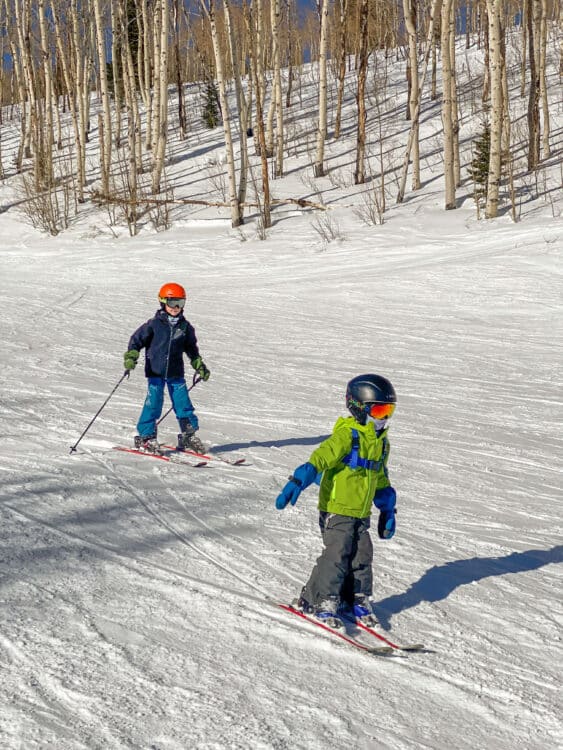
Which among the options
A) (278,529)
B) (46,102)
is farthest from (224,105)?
(278,529)

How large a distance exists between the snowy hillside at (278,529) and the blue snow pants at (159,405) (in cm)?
45

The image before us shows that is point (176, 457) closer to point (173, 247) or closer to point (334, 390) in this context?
point (334, 390)

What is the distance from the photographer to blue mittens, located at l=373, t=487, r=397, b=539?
435 cm

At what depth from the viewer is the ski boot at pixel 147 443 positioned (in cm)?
763

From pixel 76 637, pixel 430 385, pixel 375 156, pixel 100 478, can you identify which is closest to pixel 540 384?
pixel 430 385

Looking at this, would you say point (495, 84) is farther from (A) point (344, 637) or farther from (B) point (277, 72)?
(A) point (344, 637)

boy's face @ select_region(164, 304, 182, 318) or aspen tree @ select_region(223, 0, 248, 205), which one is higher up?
aspen tree @ select_region(223, 0, 248, 205)

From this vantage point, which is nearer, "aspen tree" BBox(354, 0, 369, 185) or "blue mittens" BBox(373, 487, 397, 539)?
"blue mittens" BBox(373, 487, 397, 539)

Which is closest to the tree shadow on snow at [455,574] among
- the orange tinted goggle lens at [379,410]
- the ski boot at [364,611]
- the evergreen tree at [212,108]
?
the ski boot at [364,611]

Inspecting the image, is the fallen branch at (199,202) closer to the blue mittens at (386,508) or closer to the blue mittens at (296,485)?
the blue mittens at (386,508)

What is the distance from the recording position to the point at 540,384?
11.2 meters

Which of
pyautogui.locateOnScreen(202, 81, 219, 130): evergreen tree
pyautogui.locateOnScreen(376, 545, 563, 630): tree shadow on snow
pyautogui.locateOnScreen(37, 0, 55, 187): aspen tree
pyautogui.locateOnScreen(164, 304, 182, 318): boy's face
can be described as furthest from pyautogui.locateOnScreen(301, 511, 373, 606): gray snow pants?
pyautogui.locateOnScreen(202, 81, 219, 130): evergreen tree

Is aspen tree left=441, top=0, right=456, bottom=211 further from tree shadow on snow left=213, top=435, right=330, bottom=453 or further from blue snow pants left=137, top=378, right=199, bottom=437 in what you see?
blue snow pants left=137, top=378, right=199, bottom=437

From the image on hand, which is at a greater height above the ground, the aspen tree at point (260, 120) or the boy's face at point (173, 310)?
the aspen tree at point (260, 120)
